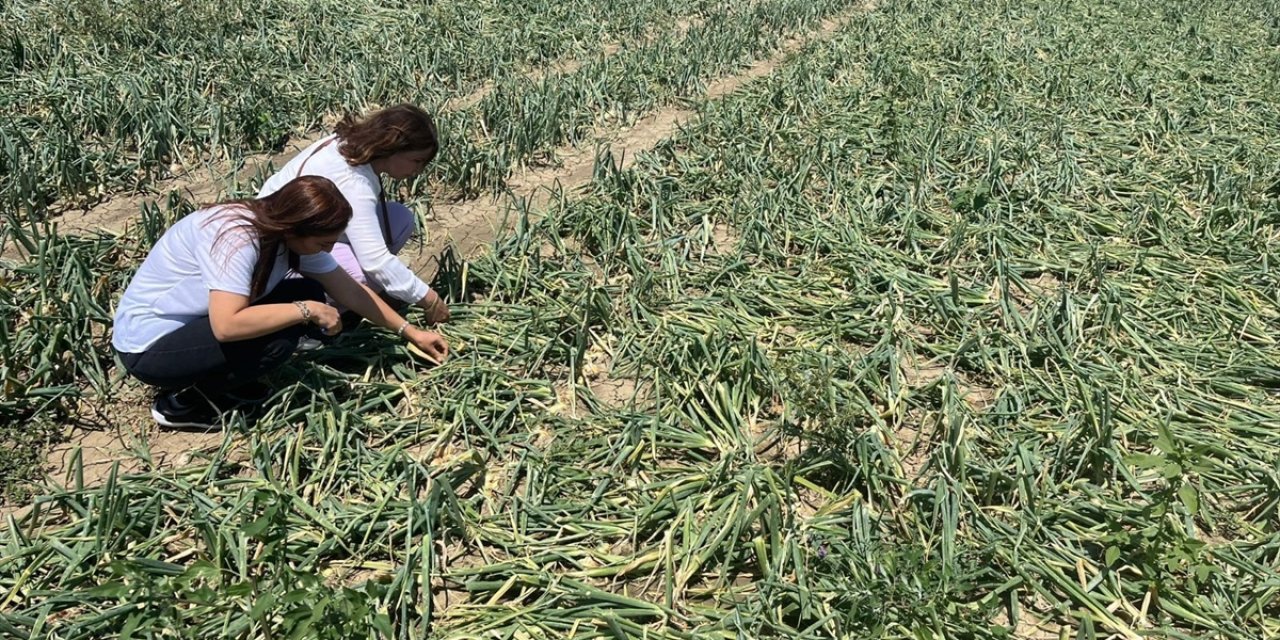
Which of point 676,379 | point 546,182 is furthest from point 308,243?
point 546,182

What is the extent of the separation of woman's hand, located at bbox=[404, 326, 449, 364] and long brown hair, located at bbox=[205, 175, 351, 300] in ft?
2.12

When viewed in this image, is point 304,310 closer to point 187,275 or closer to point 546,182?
point 187,275

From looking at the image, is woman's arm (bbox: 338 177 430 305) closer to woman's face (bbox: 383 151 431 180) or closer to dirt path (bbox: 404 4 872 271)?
woman's face (bbox: 383 151 431 180)

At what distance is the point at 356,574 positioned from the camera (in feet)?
7.67

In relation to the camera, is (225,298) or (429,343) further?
(429,343)

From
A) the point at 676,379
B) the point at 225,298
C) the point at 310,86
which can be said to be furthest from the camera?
the point at 310,86

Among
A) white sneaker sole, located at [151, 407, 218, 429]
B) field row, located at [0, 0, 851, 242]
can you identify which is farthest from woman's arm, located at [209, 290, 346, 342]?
field row, located at [0, 0, 851, 242]

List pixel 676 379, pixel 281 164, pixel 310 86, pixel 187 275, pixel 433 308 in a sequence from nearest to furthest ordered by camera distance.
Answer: pixel 187 275 < pixel 676 379 < pixel 433 308 < pixel 281 164 < pixel 310 86

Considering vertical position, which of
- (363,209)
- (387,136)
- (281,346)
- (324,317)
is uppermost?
(387,136)

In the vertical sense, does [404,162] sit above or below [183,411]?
above

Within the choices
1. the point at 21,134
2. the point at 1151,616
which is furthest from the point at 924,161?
the point at 21,134

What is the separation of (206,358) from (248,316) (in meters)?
0.25

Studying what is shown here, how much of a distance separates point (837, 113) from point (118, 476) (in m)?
4.70

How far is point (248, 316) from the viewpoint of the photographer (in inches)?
99.0
